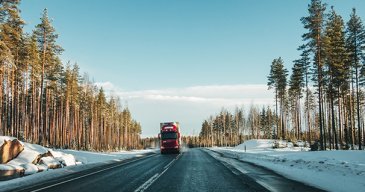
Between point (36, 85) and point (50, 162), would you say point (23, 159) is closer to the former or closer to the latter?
point (50, 162)

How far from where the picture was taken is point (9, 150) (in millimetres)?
19156

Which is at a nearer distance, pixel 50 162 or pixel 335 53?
pixel 50 162

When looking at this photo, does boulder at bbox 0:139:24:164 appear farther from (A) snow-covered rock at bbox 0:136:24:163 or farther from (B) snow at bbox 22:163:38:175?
(B) snow at bbox 22:163:38:175

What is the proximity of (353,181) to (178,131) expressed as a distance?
105ft

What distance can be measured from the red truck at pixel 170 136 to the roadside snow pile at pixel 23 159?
1957 centimetres

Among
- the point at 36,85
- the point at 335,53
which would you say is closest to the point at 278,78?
the point at 335,53

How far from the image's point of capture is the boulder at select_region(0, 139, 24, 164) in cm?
1831

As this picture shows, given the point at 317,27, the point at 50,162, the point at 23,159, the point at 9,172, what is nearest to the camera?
the point at 9,172

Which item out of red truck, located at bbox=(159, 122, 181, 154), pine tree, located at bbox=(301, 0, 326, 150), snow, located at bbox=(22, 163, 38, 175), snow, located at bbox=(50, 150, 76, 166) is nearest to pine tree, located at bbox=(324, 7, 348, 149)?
pine tree, located at bbox=(301, 0, 326, 150)

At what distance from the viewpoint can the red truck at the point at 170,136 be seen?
4200cm

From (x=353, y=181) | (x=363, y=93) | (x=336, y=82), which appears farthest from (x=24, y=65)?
(x=363, y=93)

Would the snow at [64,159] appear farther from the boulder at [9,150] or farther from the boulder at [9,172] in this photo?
the boulder at [9,172]

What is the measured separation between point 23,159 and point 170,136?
2396cm

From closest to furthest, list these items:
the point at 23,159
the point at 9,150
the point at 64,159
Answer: the point at 9,150, the point at 23,159, the point at 64,159
